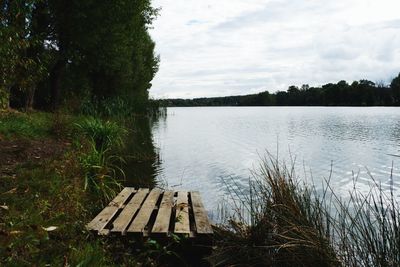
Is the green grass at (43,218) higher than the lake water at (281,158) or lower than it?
higher

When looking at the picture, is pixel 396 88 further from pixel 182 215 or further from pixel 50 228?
pixel 50 228

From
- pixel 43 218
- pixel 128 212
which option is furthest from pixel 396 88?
pixel 43 218

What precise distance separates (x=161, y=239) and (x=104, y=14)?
54.0 ft

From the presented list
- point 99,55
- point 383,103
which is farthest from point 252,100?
point 99,55

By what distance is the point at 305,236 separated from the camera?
15.1 ft

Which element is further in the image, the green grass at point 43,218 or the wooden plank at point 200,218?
the wooden plank at point 200,218

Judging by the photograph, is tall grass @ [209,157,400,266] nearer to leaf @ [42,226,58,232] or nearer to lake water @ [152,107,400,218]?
lake water @ [152,107,400,218]

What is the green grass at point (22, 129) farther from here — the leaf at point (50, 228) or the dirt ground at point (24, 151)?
the leaf at point (50, 228)

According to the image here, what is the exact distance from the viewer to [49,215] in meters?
5.25

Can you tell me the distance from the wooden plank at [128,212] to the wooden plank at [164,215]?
393 millimetres

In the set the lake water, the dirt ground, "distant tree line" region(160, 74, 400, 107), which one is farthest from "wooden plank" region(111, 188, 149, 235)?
"distant tree line" region(160, 74, 400, 107)

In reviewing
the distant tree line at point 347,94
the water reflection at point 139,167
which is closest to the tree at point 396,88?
the distant tree line at point 347,94

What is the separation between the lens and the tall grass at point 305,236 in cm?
409

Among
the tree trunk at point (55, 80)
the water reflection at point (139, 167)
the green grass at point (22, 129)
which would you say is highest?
the tree trunk at point (55, 80)
